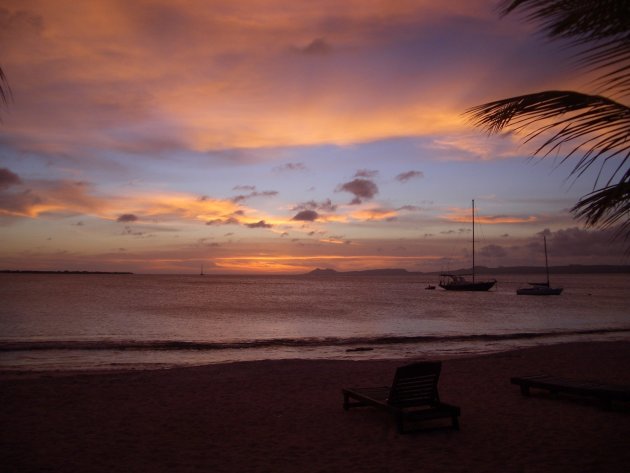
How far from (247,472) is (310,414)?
9.73 ft

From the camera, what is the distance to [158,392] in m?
11.0

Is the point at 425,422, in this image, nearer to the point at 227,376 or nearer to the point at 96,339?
the point at 227,376

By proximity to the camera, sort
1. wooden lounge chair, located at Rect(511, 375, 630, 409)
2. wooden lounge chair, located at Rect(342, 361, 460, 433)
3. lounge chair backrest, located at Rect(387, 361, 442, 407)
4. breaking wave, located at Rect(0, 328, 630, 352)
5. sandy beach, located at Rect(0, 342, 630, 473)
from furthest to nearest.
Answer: breaking wave, located at Rect(0, 328, 630, 352) → wooden lounge chair, located at Rect(511, 375, 630, 409) → lounge chair backrest, located at Rect(387, 361, 442, 407) → wooden lounge chair, located at Rect(342, 361, 460, 433) → sandy beach, located at Rect(0, 342, 630, 473)

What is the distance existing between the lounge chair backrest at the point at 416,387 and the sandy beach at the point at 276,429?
493 mm

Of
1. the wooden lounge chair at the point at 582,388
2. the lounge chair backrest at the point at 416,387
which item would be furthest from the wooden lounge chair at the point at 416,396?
the wooden lounge chair at the point at 582,388

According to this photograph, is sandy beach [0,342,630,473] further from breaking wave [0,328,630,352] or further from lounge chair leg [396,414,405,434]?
breaking wave [0,328,630,352]

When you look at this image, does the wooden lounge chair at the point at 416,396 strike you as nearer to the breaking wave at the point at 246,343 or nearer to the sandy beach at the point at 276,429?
the sandy beach at the point at 276,429

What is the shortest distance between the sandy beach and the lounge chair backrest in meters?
0.49

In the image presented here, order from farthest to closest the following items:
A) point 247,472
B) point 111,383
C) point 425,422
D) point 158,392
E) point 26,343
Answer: point 26,343 → point 111,383 → point 158,392 → point 425,422 → point 247,472

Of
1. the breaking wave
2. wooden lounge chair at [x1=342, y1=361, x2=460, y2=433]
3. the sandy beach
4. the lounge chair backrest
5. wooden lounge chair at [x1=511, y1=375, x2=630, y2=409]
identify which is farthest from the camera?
the breaking wave

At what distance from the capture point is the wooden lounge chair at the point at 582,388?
830 cm

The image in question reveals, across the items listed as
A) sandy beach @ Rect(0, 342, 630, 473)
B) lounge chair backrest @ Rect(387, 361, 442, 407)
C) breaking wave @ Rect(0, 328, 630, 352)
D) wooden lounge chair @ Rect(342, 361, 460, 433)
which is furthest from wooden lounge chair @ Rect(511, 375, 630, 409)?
breaking wave @ Rect(0, 328, 630, 352)

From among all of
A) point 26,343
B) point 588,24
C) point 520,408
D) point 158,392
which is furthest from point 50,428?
point 26,343

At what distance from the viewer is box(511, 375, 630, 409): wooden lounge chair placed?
27.2ft
